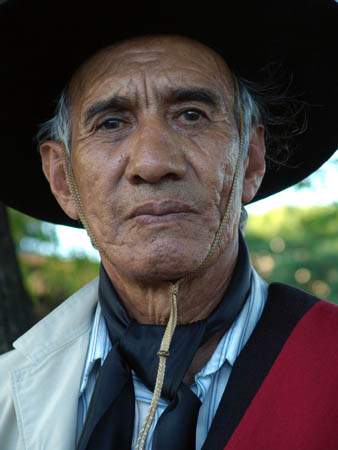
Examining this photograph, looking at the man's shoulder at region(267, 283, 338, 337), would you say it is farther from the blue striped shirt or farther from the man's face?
the man's face

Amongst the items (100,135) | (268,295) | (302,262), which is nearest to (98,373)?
(268,295)

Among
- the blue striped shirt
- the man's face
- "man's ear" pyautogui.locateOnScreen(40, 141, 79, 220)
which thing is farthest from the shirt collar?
"man's ear" pyautogui.locateOnScreen(40, 141, 79, 220)

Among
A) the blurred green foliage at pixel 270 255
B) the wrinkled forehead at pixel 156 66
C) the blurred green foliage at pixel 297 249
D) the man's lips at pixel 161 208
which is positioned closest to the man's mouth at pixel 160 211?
the man's lips at pixel 161 208

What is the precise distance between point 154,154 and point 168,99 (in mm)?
320

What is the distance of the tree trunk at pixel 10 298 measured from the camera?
3635mm

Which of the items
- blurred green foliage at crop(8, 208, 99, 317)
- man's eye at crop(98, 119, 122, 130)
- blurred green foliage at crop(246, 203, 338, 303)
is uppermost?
man's eye at crop(98, 119, 122, 130)

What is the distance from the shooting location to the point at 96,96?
8.64 feet

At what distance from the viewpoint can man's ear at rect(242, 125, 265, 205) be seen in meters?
2.89

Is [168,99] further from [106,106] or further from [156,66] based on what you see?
[106,106]

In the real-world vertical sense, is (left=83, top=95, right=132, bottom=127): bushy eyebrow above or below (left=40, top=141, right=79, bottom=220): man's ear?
above

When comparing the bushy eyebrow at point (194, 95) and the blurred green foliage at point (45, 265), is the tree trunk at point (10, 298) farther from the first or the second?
the bushy eyebrow at point (194, 95)

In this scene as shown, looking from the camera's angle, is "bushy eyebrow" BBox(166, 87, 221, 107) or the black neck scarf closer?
the black neck scarf

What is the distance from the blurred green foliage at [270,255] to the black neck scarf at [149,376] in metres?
2.53

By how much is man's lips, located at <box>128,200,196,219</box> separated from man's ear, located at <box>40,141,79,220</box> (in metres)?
0.57
